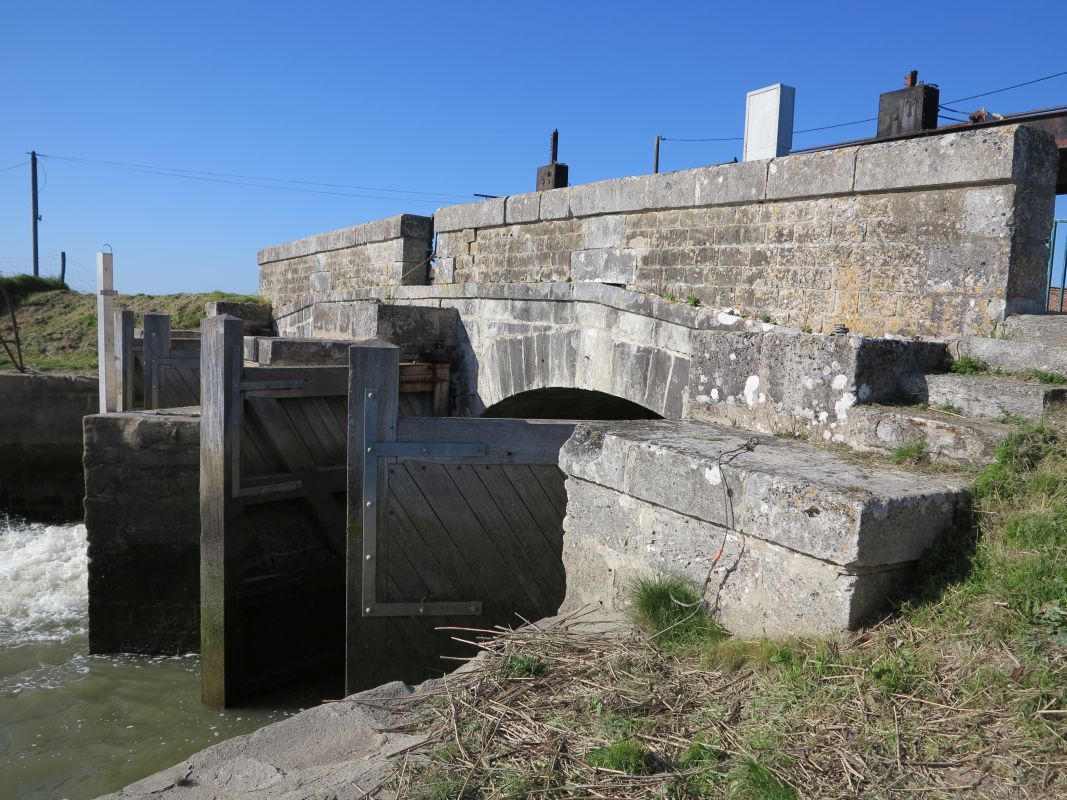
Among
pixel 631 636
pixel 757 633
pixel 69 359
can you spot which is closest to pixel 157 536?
pixel 631 636

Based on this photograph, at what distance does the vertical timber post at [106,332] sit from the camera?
8867 mm

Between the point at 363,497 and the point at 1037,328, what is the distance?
3.65m

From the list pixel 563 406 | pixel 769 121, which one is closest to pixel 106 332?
pixel 563 406

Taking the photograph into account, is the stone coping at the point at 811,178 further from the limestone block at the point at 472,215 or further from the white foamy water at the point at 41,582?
the white foamy water at the point at 41,582

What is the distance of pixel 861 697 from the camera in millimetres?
2291

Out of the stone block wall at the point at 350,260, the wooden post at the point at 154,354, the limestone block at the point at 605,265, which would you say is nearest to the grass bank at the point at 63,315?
the stone block wall at the point at 350,260

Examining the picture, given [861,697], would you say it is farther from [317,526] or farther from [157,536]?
[157,536]

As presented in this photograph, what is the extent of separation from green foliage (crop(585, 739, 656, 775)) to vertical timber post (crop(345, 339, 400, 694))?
113 inches

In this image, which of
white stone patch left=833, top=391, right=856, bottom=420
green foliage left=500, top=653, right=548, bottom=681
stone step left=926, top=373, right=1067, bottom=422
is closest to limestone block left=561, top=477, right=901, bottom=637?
green foliage left=500, top=653, right=548, bottom=681

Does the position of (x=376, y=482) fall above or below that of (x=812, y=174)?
below

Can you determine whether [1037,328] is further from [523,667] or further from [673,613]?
[523,667]

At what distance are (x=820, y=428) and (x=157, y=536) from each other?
5419mm

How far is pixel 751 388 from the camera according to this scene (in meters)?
3.97

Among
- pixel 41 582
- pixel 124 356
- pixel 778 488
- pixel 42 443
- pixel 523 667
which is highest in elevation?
pixel 778 488
